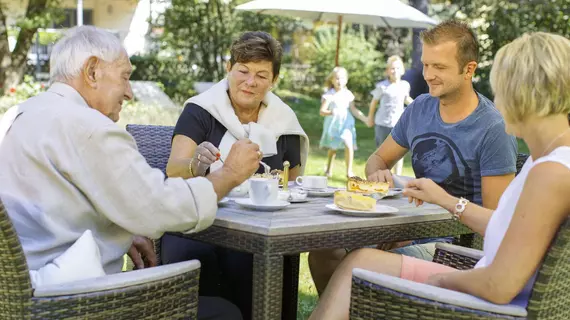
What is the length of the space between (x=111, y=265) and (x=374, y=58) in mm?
18379

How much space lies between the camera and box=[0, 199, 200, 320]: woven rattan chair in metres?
1.87

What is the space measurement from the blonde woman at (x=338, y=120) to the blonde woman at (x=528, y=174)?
23.9ft

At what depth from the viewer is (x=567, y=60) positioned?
195 cm

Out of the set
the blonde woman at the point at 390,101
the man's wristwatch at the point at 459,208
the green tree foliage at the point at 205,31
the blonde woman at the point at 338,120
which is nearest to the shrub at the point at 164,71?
the green tree foliage at the point at 205,31

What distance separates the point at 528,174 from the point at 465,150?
4.21 ft

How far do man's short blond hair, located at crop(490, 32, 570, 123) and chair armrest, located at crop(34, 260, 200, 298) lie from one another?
991mm

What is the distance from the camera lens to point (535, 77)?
1.93 m

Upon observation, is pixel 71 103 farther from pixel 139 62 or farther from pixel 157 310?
pixel 139 62

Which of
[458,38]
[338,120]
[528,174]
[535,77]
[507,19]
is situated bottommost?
[338,120]

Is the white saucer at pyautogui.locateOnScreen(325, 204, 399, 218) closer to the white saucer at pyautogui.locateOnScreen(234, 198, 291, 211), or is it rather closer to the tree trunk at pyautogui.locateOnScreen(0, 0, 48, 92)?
the white saucer at pyautogui.locateOnScreen(234, 198, 291, 211)

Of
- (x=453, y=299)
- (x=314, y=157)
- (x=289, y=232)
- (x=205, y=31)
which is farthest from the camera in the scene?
(x=205, y=31)

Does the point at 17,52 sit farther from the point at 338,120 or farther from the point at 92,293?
the point at 92,293

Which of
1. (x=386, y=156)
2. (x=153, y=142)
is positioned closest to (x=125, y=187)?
(x=153, y=142)

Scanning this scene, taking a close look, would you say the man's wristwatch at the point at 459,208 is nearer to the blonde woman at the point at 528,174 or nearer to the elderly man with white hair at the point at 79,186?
the blonde woman at the point at 528,174
